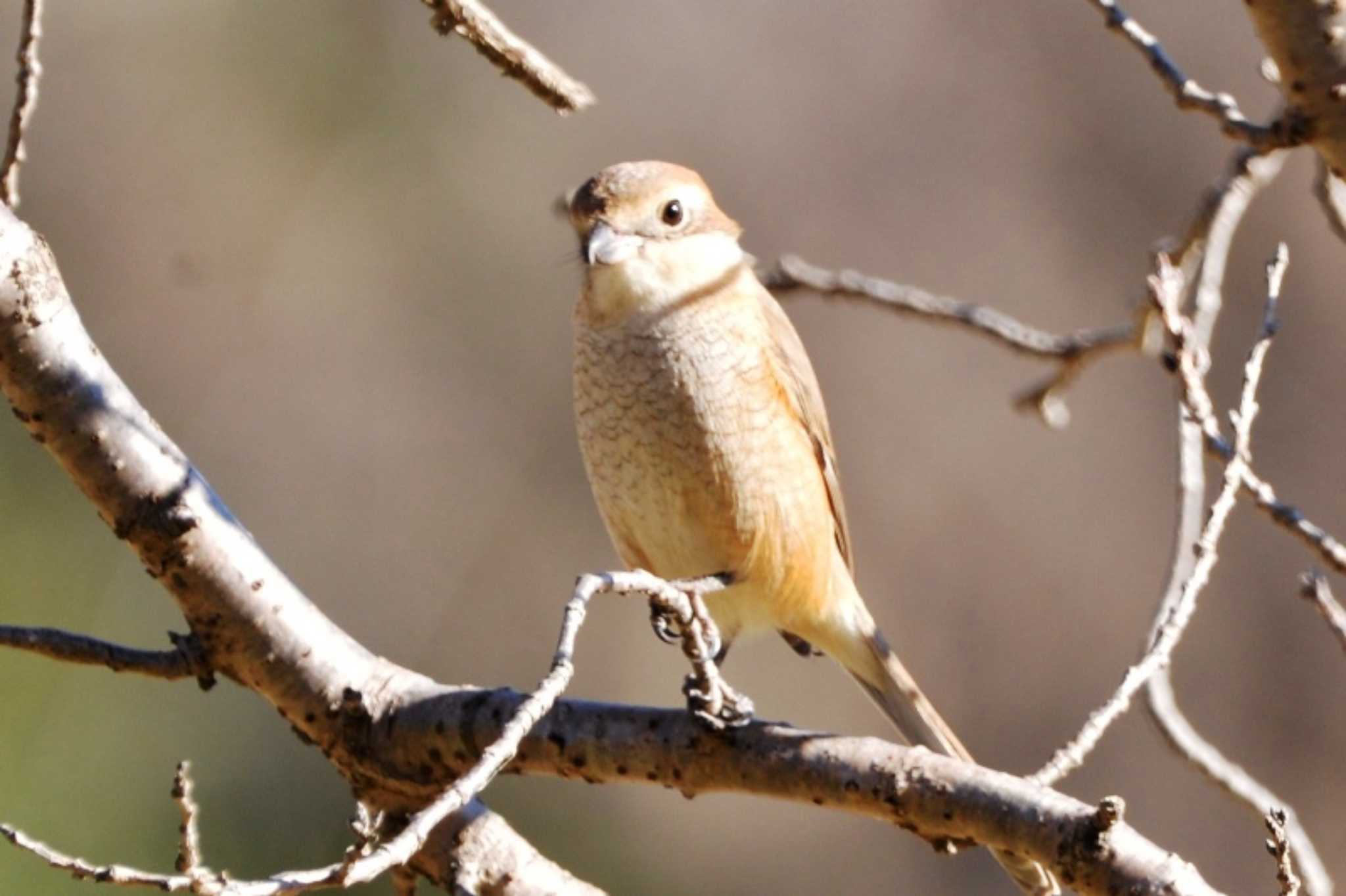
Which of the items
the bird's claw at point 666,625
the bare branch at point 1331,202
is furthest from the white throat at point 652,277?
the bare branch at point 1331,202

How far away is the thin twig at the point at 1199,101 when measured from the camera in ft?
6.43

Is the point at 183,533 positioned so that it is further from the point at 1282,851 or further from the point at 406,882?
the point at 1282,851

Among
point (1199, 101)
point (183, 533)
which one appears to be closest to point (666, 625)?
point (183, 533)

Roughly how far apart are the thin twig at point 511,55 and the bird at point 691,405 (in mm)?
765

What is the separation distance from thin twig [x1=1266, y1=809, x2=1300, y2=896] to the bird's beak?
1661 mm

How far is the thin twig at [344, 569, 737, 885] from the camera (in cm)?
153

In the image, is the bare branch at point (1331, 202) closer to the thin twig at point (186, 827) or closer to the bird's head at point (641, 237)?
the bird's head at point (641, 237)

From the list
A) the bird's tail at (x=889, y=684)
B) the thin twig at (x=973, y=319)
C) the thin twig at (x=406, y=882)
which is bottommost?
the thin twig at (x=406, y=882)

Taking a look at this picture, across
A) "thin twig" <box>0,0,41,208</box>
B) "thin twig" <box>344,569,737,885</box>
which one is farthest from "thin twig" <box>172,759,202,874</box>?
"thin twig" <box>0,0,41,208</box>

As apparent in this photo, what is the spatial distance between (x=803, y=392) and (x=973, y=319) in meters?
0.55

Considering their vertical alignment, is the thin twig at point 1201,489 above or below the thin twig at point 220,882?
above

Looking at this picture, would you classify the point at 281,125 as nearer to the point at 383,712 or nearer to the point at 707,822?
the point at 707,822

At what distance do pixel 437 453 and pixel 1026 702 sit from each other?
2771mm

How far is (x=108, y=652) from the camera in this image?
234 centimetres
